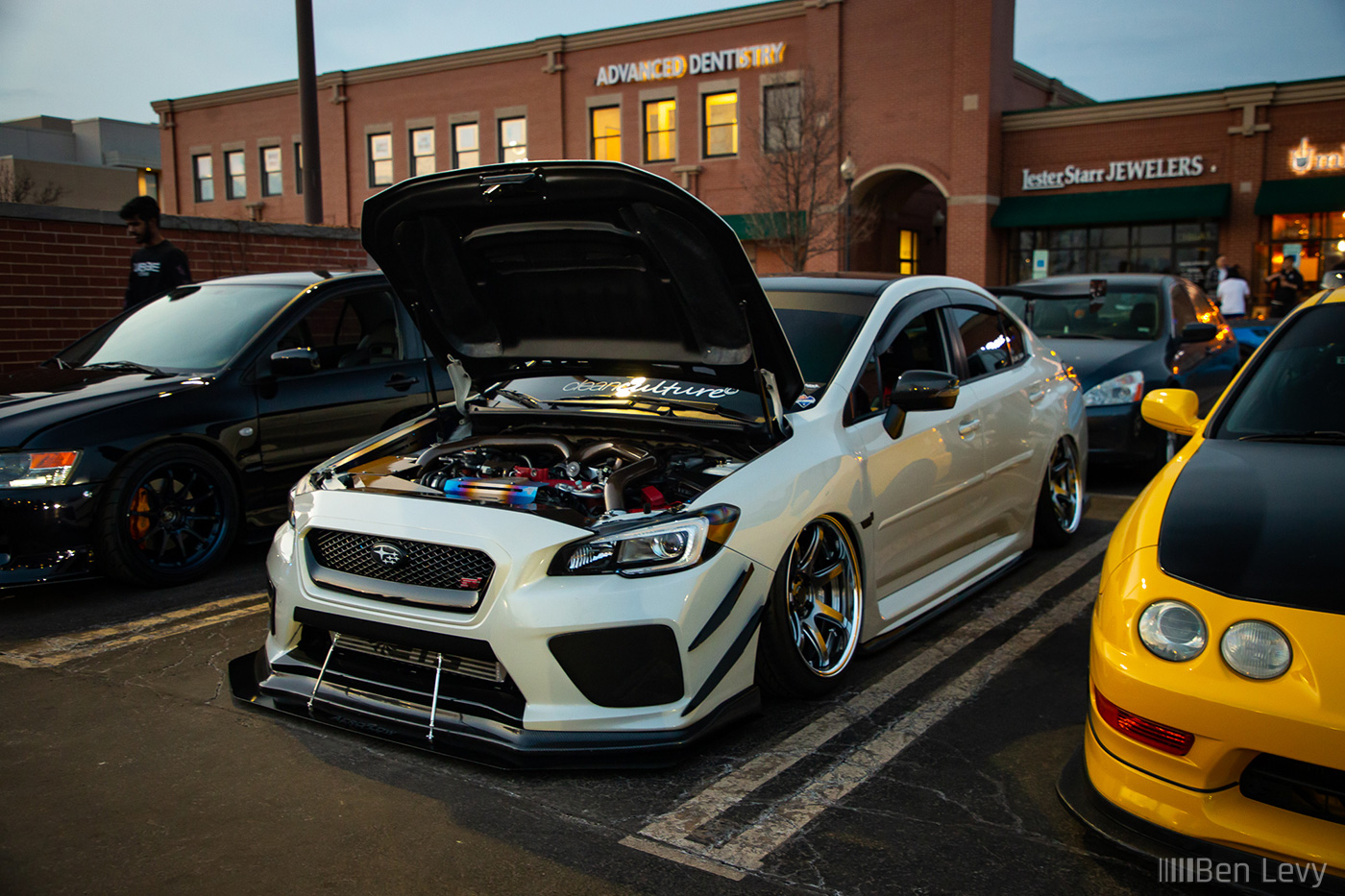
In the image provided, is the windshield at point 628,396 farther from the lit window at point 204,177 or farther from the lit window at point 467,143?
the lit window at point 204,177

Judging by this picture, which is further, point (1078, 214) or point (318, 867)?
point (1078, 214)

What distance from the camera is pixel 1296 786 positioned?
238 cm

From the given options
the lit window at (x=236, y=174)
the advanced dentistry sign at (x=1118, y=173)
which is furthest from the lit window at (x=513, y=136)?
the advanced dentistry sign at (x=1118, y=173)

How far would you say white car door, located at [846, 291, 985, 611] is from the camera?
416 centimetres

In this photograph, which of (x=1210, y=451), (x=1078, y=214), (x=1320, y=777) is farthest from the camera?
(x=1078, y=214)

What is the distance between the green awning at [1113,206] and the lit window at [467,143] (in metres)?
16.1

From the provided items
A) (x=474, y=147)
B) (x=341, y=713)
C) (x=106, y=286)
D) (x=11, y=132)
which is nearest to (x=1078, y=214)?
(x=474, y=147)

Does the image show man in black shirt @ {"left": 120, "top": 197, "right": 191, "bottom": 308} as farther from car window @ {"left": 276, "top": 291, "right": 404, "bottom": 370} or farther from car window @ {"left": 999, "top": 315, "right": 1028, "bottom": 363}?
car window @ {"left": 999, "top": 315, "right": 1028, "bottom": 363}

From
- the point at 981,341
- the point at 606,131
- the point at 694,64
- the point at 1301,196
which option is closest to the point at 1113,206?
the point at 1301,196

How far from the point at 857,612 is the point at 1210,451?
136 cm

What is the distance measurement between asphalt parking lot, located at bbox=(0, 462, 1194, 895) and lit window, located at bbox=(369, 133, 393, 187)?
32.7 meters

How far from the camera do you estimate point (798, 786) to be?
10.4 feet

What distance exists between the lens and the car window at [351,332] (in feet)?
21.3

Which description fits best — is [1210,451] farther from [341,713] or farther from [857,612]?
[341,713]
